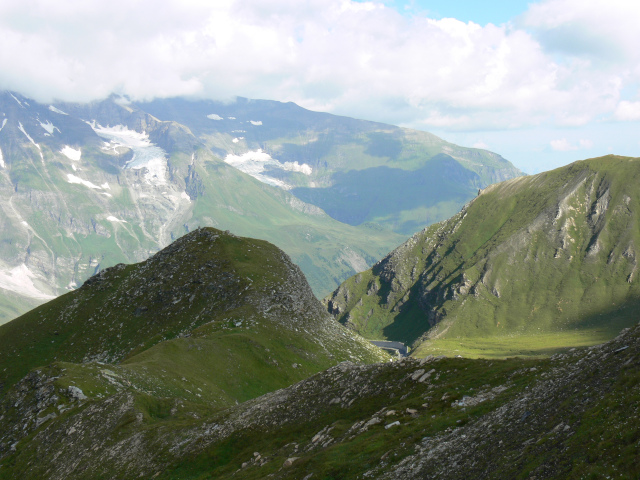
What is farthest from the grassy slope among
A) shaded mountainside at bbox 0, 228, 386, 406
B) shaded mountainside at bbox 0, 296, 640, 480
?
shaded mountainside at bbox 0, 228, 386, 406

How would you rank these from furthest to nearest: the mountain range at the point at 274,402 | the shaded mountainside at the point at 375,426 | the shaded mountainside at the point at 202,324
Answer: the shaded mountainside at the point at 202,324 → the mountain range at the point at 274,402 → the shaded mountainside at the point at 375,426

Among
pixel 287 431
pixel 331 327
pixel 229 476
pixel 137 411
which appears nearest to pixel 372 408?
pixel 287 431

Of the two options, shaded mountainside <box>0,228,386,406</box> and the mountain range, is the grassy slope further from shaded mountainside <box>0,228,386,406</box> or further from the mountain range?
shaded mountainside <box>0,228,386,406</box>

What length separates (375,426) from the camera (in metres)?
37.6

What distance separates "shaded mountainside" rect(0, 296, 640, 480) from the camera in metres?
23.5

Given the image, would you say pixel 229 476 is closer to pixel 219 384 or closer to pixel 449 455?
pixel 449 455

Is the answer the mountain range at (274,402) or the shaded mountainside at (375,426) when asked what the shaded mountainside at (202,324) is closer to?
the mountain range at (274,402)

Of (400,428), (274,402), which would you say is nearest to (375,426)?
(400,428)

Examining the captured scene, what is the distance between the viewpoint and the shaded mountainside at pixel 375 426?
2347 centimetres

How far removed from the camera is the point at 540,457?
22.5 m

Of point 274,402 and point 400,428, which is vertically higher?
point 400,428

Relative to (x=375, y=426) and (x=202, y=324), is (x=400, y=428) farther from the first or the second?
(x=202, y=324)

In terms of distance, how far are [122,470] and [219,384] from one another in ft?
123

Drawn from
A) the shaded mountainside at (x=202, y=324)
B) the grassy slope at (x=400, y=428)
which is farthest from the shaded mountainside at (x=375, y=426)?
the shaded mountainside at (x=202, y=324)
